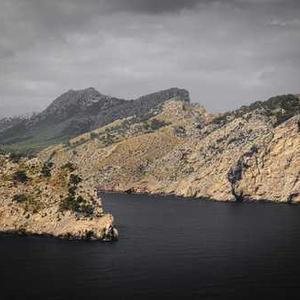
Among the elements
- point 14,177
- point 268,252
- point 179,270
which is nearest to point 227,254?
point 268,252

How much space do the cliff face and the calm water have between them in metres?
6.31

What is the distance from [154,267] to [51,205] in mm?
55670

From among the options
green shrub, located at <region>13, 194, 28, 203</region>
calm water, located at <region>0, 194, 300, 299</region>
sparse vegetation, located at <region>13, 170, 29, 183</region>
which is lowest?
calm water, located at <region>0, 194, 300, 299</region>

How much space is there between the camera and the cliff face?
172250 mm

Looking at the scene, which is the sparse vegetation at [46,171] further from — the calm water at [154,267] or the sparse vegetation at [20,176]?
the calm water at [154,267]

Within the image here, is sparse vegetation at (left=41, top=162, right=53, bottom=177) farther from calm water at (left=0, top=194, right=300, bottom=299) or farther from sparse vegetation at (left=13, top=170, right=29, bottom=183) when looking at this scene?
calm water at (left=0, top=194, right=300, bottom=299)

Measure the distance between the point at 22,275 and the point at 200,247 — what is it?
58.3 meters

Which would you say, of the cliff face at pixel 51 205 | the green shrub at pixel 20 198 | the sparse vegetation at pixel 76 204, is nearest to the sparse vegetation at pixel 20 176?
the cliff face at pixel 51 205

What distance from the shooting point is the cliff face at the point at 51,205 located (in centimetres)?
17225

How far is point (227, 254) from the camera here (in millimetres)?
152625

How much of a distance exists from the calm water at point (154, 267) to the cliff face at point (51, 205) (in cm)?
631

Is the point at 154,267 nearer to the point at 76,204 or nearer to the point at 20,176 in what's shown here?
the point at 76,204

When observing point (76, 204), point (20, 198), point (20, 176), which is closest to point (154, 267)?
point (76, 204)

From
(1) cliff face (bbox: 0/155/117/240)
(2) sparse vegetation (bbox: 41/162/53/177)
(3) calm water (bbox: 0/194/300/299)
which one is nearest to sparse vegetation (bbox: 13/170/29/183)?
(1) cliff face (bbox: 0/155/117/240)
